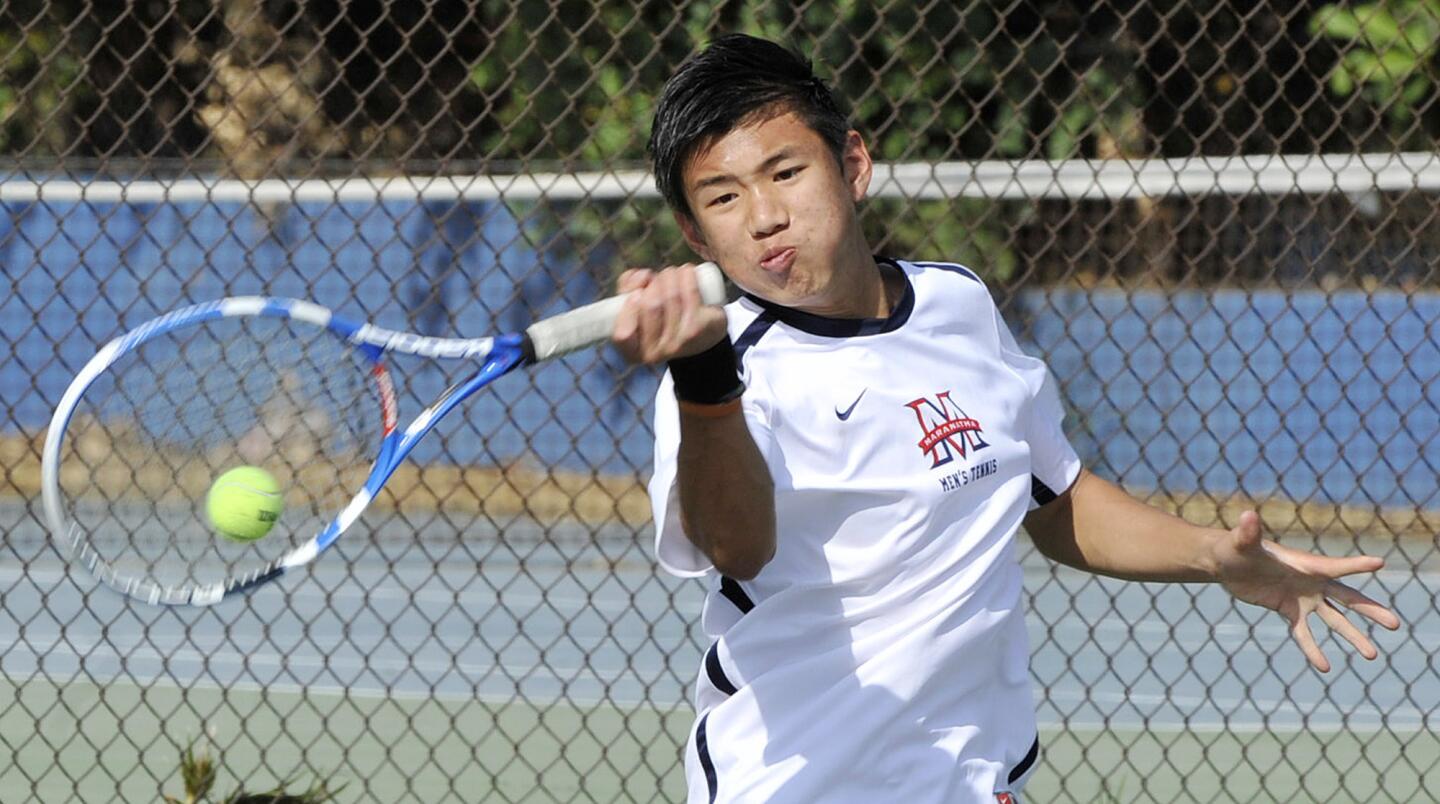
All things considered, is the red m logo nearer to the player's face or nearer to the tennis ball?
the player's face

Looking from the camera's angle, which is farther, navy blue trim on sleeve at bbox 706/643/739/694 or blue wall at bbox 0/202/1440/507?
blue wall at bbox 0/202/1440/507

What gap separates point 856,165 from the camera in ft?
7.68

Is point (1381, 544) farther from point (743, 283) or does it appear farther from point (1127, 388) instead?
point (743, 283)

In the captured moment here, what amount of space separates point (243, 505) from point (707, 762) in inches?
26.4

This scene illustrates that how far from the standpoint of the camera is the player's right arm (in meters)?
1.84

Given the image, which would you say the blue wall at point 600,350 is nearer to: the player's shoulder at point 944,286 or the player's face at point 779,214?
the player's shoulder at point 944,286

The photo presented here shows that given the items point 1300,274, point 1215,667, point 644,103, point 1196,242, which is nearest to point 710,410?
point 1215,667

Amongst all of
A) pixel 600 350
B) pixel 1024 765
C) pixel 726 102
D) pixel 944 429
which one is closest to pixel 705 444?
pixel 944 429

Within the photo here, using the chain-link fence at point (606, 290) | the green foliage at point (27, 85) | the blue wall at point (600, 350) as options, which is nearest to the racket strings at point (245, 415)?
the chain-link fence at point (606, 290)

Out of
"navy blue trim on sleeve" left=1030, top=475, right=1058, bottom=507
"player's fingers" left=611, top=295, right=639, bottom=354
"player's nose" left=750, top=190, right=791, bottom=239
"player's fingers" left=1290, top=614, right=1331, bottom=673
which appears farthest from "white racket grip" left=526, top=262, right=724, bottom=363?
"player's fingers" left=1290, top=614, right=1331, bottom=673

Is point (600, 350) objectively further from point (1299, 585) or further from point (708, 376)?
point (708, 376)

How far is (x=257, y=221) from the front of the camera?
9414 mm

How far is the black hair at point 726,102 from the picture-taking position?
221 centimetres

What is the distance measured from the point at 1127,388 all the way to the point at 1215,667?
2196 mm
